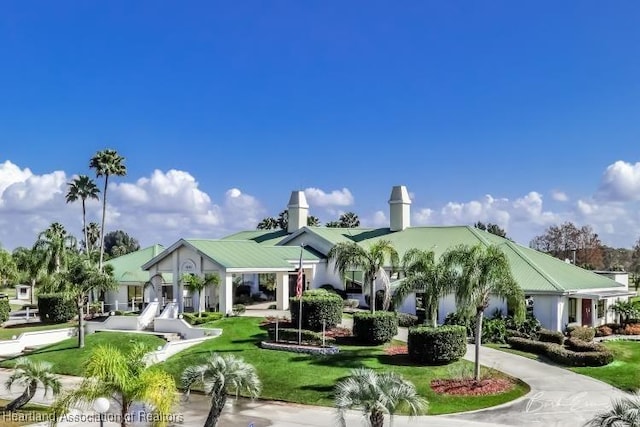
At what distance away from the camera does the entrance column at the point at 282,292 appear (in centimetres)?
4531

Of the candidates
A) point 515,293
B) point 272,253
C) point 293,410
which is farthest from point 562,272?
point 293,410

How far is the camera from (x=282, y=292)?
4553 cm

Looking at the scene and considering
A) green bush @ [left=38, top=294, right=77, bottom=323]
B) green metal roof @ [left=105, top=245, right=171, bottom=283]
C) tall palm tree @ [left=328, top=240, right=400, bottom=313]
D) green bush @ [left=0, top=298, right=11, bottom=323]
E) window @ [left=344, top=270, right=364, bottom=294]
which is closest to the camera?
tall palm tree @ [left=328, top=240, right=400, bottom=313]

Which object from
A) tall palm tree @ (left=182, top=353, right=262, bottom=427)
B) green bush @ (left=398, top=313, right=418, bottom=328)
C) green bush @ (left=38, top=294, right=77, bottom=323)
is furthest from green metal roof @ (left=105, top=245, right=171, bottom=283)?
tall palm tree @ (left=182, top=353, right=262, bottom=427)

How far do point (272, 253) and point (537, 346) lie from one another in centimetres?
2205

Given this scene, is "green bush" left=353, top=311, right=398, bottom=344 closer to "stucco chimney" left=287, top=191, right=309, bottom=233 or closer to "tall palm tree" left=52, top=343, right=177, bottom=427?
"tall palm tree" left=52, top=343, right=177, bottom=427

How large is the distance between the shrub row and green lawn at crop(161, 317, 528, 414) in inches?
190

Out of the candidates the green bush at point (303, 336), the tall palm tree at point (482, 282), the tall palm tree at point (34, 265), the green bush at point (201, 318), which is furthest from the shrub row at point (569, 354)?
the tall palm tree at point (34, 265)

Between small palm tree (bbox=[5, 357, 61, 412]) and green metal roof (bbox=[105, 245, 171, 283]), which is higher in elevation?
green metal roof (bbox=[105, 245, 171, 283])

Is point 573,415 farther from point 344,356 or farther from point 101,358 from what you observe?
point 101,358

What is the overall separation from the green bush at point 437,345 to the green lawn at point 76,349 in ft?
48.8

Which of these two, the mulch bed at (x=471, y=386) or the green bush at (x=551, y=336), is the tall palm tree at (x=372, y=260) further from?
the green bush at (x=551, y=336)

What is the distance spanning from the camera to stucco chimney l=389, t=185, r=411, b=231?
174 feet

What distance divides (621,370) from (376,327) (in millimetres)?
11512
